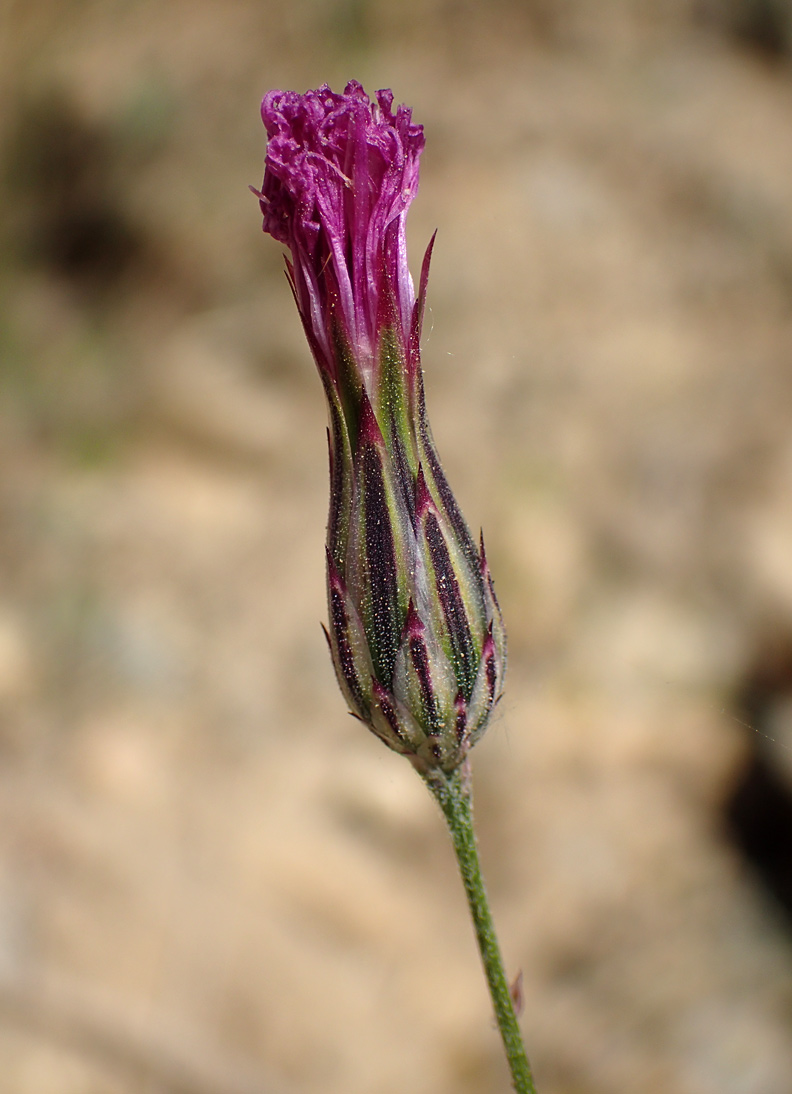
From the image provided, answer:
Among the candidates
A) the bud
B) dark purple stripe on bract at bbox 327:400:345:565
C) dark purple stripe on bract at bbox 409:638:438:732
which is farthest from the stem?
dark purple stripe on bract at bbox 327:400:345:565

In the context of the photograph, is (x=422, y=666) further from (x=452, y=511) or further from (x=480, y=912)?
(x=480, y=912)

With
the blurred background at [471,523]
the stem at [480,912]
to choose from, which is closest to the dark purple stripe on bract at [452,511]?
the stem at [480,912]

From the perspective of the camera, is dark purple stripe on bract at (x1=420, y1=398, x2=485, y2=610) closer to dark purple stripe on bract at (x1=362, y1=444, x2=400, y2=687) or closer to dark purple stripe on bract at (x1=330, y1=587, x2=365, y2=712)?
A: dark purple stripe on bract at (x1=362, y1=444, x2=400, y2=687)

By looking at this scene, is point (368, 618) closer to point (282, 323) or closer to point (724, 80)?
point (282, 323)

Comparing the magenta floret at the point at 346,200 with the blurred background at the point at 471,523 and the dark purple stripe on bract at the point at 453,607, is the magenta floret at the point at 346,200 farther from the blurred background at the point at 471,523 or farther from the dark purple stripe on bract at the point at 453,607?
the blurred background at the point at 471,523

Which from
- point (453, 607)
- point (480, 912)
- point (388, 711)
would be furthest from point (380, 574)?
point (480, 912)
